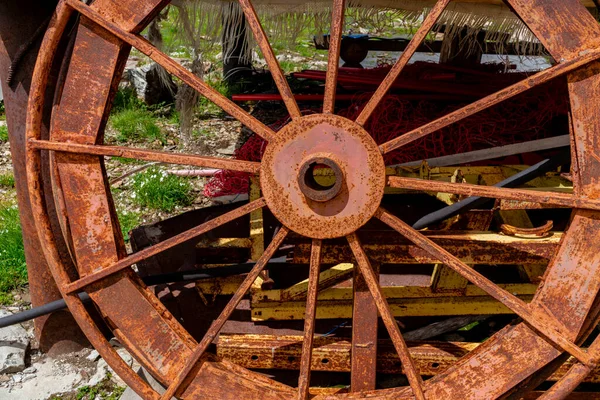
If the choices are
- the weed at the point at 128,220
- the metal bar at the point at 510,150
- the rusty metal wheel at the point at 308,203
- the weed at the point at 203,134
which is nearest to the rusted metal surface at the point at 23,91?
the rusty metal wheel at the point at 308,203

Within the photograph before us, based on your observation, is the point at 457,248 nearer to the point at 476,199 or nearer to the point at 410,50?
the point at 476,199

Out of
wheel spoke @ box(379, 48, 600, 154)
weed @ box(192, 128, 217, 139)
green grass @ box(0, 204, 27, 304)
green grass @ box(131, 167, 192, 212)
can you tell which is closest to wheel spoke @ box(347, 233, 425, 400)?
wheel spoke @ box(379, 48, 600, 154)

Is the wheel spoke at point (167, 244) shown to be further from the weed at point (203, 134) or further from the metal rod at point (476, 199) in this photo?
the weed at point (203, 134)

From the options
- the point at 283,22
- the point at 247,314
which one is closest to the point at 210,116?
the point at 283,22

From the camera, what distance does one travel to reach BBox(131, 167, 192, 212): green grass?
4.30 meters

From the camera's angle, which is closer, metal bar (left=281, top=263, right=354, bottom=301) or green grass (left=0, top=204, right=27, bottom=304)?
metal bar (left=281, top=263, right=354, bottom=301)

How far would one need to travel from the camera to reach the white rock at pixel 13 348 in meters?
2.83

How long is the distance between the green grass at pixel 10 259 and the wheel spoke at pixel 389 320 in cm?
228

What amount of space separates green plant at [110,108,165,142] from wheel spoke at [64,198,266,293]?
3331 millimetres

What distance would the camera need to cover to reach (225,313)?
200 cm

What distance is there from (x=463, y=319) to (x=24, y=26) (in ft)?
7.74

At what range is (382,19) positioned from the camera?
11.2 ft

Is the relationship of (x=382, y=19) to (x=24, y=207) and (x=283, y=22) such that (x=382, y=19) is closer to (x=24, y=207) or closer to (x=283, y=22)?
(x=283, y=22)

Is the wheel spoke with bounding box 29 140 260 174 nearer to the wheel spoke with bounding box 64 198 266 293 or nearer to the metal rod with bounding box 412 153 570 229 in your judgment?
the wheel spoke with bounding box 64 198 266 293
